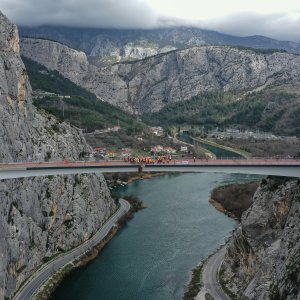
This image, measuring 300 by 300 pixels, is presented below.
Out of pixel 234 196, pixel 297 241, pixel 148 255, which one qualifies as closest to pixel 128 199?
pixel 234 196

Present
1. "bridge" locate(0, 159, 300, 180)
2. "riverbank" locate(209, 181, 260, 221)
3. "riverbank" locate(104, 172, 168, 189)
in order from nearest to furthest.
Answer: "bridge" locate(0, 159, 300, 180)
"riverbank" locate(209, 181, 260, 221)
"riverbank" locate(104, 172, 168, 189)

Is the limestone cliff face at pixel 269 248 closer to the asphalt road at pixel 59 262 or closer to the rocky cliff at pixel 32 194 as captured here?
the asphalt road at pixel 59 262

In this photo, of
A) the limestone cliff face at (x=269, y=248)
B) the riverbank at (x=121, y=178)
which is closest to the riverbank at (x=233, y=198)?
the riverbank at (x=121, y=178)

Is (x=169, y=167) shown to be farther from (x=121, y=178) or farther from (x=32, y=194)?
(x=121, y=178)

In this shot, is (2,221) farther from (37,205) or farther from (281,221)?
(281,221)

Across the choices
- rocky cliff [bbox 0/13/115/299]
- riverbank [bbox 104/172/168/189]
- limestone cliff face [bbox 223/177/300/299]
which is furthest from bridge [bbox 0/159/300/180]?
riverbank [bbox 104/172/168/189]

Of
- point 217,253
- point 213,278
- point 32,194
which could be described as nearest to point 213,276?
point 213,278

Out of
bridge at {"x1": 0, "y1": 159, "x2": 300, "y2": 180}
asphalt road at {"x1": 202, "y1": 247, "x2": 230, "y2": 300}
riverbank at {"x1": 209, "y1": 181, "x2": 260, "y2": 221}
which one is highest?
bridge at {"x1": 0, "y1": 159, "x2": 300, "y2": 180}

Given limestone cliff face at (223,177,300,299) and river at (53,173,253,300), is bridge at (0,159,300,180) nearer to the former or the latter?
limestone cliff face at (223,177,300,299)
